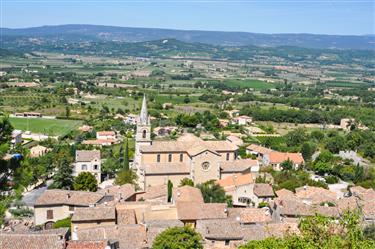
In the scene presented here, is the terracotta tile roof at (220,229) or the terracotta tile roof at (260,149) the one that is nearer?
the terracotta tile roof at (220,229)

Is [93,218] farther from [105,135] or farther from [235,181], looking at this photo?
[105,135]

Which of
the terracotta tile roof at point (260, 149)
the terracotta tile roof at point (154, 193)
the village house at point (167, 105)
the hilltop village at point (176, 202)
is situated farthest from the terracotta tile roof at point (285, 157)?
the village house at point (167, 105)

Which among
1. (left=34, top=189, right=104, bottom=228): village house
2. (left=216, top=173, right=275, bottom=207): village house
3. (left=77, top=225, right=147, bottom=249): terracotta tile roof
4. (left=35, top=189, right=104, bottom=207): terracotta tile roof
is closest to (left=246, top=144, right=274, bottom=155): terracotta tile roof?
(left=216, top=173, right=275, bottom=207): village house

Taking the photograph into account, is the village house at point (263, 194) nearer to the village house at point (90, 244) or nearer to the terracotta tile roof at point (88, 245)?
the village house at point (90, 244)

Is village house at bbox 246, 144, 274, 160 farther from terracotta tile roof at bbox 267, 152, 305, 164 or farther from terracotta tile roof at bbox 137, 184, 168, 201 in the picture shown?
terracotta tile roof at bbox 137, 184, 168, 201

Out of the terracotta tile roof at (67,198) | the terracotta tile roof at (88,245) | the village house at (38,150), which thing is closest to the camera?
Answer: the terracotta tile roof at (88,245)

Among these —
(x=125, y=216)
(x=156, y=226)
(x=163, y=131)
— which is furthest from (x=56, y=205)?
(x=163, y=131)
